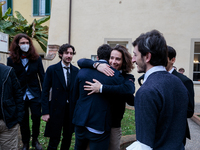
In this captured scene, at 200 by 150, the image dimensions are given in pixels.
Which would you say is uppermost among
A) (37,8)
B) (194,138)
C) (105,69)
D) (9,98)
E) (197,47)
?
(37,8)

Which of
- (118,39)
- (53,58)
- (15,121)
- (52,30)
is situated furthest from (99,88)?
(52,30)

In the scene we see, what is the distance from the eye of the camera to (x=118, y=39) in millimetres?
8742

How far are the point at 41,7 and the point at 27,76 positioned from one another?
1122 centimetres

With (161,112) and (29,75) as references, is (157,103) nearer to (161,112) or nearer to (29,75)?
(161,112)

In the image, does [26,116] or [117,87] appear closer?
[117,87]

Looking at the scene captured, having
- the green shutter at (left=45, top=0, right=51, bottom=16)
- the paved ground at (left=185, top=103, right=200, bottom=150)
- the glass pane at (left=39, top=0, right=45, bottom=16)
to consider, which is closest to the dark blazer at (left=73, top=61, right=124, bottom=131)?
the paved ground at (left=185, top=103, right=200, bottom=150)

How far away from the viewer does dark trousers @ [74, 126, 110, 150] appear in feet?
6.27

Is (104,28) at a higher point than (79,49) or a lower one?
higher

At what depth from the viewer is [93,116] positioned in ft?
6.16

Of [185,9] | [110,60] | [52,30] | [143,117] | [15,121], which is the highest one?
[185,9]

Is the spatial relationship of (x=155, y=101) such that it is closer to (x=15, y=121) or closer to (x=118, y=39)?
(x=15, y=121)

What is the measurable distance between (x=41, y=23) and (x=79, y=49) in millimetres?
4572

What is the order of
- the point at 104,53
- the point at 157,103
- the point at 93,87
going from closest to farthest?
the point at 157,103
the point at 93,87
the point at 104,53

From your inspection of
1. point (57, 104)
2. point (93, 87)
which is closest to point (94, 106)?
point (93, 87)
